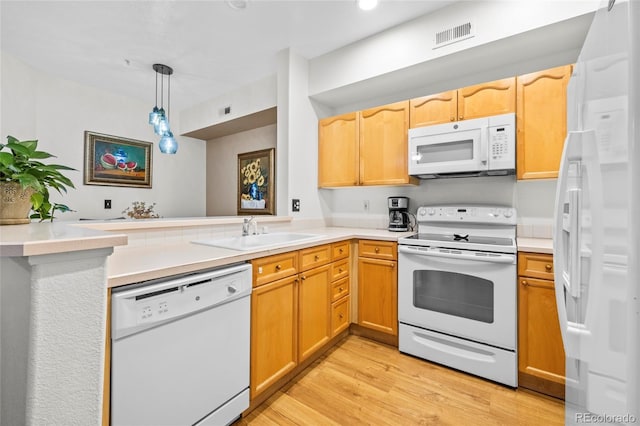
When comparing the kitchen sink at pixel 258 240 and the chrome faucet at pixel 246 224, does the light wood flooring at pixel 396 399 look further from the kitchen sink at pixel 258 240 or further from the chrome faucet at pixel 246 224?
the chrome faucet at pixel 246 224

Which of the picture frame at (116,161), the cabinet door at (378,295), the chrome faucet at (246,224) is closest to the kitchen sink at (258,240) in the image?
the chrome faucet at (246,224)

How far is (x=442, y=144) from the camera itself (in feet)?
7.22

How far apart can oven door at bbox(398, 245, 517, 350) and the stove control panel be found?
1.56 feet

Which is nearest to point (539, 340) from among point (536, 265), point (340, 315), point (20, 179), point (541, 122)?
point (536, 265)

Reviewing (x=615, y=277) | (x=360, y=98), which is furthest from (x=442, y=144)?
(x=615, y=277)

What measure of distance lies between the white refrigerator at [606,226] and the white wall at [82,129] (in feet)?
10.4

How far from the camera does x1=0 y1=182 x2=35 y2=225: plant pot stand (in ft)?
3.06

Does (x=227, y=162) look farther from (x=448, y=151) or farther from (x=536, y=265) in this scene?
(x=536, y=265)

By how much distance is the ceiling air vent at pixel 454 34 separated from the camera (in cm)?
203

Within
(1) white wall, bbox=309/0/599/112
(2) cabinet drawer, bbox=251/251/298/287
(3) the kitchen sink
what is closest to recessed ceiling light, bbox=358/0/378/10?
(1) white wall, bbox=309/0/599/112

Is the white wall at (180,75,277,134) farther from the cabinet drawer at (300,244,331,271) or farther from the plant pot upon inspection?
the plant pot

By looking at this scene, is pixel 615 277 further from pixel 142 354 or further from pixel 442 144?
pixel 442 144

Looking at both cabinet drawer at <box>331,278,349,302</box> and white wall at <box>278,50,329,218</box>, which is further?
white wall at <box>278,50,329,218</box>

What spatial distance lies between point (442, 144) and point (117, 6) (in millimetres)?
2675
